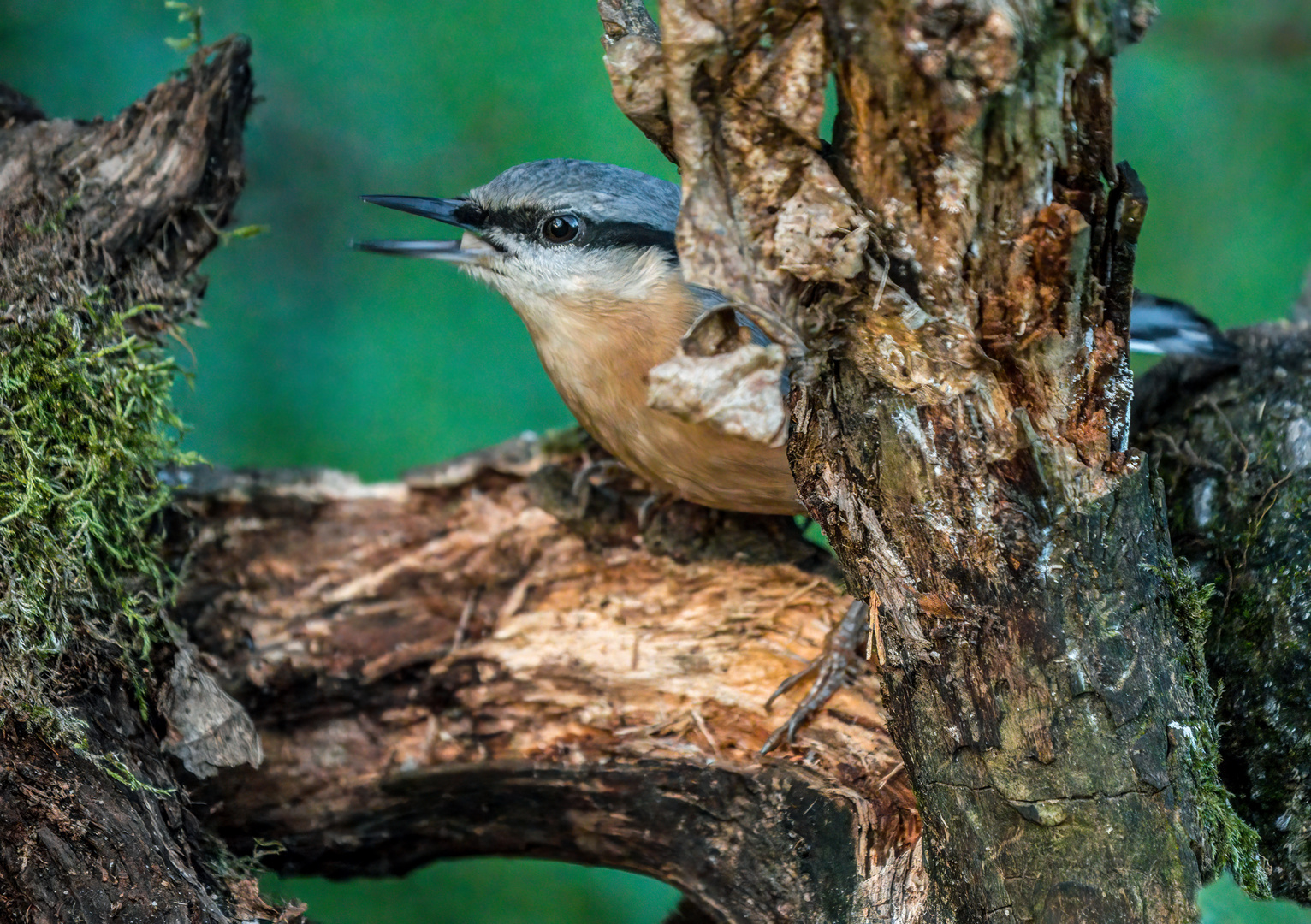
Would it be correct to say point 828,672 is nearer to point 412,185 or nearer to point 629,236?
point 629,236

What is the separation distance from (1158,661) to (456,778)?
1.13 metres

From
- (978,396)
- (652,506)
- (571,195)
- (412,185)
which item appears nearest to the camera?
(978,396)

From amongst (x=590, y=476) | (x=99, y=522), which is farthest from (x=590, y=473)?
(x=99, y=522)

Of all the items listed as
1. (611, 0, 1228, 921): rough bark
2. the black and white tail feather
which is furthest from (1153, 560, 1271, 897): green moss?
the black and white tail feather

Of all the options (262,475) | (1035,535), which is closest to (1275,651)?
(1035,535)

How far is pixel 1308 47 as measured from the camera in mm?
2539

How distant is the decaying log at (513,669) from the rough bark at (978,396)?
421 millimetres

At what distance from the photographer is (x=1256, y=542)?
1.39m

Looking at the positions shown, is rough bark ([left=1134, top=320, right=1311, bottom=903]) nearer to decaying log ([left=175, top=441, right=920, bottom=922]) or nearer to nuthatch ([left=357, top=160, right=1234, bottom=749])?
nuthatch ([left=357, top=160, right=1234, bottom=749])

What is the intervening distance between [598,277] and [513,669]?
71cm

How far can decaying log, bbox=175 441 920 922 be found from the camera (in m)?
1.53

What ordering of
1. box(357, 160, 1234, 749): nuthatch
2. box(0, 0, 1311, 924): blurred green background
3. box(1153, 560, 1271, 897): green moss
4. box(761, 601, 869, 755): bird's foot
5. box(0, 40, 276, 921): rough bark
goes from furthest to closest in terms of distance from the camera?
box(0, 0, 1311, 924): blurred green background < box(357, 160, 1234, 749): nuthatch < box(761, 601, 869, 755): bird's foot < box(0, 40, 276, 921): rough bark < box(1153, 560, 1271, 897): green moss

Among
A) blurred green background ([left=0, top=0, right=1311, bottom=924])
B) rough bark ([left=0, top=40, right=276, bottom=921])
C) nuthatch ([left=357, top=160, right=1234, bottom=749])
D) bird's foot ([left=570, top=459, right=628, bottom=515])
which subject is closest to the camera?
rough bark ([left=0, top=40, right=276, bottom=921])

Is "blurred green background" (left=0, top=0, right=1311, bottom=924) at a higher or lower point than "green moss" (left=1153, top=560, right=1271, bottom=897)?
higher
